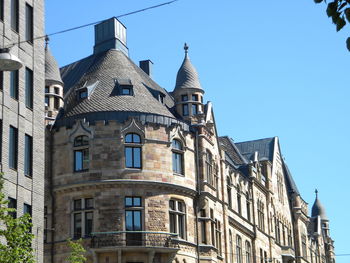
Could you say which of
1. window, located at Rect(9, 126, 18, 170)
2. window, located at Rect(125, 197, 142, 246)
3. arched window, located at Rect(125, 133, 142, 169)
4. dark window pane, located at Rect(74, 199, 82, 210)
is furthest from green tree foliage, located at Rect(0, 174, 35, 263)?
arched window, located at Rect(125, 133, 142, 169)

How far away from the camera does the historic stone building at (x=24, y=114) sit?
32.2 m

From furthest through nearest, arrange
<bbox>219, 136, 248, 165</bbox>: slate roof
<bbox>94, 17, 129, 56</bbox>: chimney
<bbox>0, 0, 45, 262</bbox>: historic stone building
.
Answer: <bbox>219, 136, 248, 165</bbox>: slate roof < <bbox>94, 17, 129, 56</bbox>: chimney < <bbox>0, 0, 45, 262</bbox>: historic stone building

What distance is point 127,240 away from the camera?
145 feet

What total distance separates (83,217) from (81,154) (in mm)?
3604

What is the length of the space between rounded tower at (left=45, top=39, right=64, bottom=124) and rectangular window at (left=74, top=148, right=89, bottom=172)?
10.3 ft

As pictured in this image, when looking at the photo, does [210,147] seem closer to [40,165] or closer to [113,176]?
[113,176]

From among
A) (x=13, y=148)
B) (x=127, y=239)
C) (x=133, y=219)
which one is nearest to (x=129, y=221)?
(x=133, y=219)

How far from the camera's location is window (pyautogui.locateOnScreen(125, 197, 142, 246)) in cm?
4449

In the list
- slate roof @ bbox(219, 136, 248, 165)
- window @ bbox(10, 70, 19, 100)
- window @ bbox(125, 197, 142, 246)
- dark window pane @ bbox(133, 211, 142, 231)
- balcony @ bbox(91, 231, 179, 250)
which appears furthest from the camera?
slate roof @ bbox(219, 136, 248, 165)

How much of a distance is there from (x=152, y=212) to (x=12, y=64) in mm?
23557

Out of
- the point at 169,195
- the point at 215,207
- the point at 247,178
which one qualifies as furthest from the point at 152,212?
the point at 247,178

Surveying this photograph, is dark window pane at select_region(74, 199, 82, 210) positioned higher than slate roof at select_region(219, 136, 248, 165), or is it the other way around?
slate roof at select_region(219, 136, 248, 165)

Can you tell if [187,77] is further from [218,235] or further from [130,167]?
[218,235]

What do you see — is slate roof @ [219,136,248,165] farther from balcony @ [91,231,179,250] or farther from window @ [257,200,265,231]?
balcony @ [91,231,179,250]
